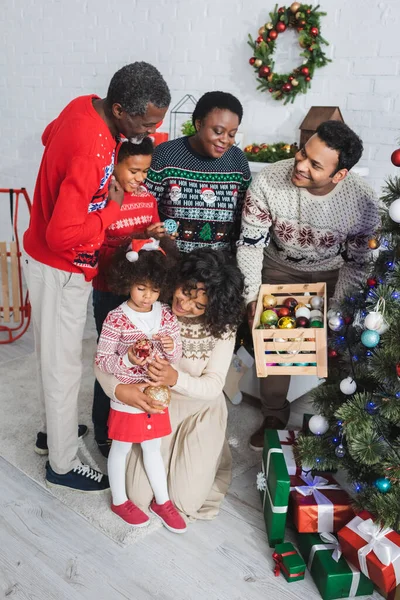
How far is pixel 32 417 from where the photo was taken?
7.86 feet

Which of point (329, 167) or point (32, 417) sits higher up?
point (329, 167)

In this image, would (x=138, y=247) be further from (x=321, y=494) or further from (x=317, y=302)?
(x=321, y=494)

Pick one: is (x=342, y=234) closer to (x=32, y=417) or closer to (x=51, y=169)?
(x=51, y=169)

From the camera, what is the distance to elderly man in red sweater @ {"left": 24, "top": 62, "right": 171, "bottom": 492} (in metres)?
1.43

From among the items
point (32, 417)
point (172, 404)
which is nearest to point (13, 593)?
point (172, 404)

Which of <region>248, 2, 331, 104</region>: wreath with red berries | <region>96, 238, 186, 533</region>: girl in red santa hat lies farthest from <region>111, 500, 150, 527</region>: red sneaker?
<region>248, 2, 331, 104</region>: wreath with red berries

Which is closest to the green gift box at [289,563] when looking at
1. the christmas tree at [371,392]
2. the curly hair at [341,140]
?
the christmas tree at [371,392]

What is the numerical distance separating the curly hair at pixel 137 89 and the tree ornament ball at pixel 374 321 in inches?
32.0

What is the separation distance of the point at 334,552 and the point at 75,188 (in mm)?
1259

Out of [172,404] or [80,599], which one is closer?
[80,599]

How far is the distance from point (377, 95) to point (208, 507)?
7.38 ft

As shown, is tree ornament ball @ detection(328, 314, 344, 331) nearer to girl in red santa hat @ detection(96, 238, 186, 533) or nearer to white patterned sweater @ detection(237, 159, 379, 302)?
white patterned sweater @ detection(237, 159, 379, 302)

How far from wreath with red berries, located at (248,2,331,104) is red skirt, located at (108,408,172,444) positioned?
2190mm

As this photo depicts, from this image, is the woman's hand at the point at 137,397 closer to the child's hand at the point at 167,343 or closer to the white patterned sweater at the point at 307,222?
the child's hand at the point at 167,343
